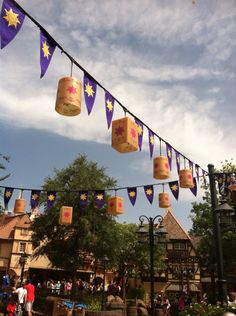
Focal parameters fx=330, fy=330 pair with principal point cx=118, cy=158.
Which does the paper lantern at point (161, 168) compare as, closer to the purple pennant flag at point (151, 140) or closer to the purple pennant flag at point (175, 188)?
the purple pennant flag at point (151, 140)

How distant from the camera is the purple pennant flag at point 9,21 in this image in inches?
194

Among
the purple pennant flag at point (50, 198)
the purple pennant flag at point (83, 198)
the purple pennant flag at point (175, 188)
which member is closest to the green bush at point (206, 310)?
the purple pennant flag at point (175, 188)

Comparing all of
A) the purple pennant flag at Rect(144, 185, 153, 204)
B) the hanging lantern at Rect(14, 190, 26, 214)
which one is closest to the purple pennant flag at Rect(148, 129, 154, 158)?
the purple pennant flag at Rect(144, 185, 153, 204)

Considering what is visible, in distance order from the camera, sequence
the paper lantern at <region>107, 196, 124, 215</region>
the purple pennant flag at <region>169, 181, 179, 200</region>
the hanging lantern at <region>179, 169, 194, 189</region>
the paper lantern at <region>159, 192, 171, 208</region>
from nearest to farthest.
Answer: the hanging lantern at <region>179, 169, 194, 189</region>, the paper lantern at <region>107, 196, 124, 215</region>, the purple pennant flag at <region>169, 181, 179, 200</region>, the paper lantern at <region>159, 192, 171, 208</region>

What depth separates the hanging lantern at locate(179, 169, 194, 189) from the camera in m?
11.3

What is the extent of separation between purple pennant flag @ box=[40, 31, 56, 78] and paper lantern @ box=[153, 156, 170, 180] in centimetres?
470

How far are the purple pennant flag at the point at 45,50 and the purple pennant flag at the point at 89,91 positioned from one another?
101 centimetres

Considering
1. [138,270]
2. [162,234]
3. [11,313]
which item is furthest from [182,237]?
[11,313]

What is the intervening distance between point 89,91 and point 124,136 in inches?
45.5

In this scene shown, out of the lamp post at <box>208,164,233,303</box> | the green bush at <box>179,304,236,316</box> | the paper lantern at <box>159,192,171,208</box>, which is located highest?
the paper lantern at <box>159,192,171,208</box>

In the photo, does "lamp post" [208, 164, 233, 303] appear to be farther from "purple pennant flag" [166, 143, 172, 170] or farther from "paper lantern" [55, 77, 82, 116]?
"paper lantern" [55, 77, 82, 116]

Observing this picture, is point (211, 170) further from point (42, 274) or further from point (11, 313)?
point (42, 274)

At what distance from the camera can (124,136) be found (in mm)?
6824

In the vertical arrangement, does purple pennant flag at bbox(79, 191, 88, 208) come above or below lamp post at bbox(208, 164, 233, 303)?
above
